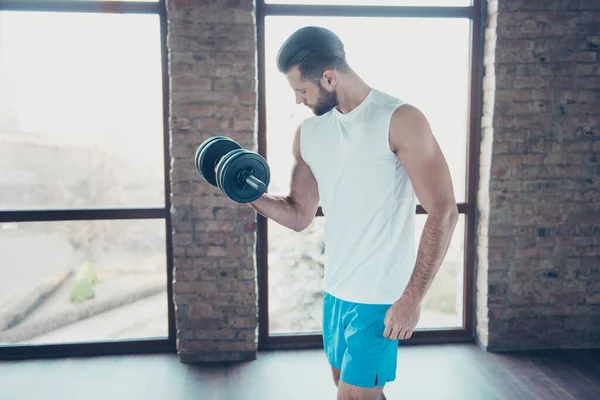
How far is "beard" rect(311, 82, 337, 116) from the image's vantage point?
5.10 ft

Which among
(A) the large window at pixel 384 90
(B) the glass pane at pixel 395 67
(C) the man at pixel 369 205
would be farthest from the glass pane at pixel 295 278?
(C) the man at pixel 369 205

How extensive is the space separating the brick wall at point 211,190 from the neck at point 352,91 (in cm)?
109

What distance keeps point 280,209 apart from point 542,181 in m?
1.63

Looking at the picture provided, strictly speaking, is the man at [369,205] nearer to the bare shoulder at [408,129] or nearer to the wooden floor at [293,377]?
the bare shoulder at [408,129]

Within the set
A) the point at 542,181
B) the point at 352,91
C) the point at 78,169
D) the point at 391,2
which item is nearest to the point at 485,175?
the point at 542,181

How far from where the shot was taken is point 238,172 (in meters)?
1.59

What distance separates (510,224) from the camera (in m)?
2.75

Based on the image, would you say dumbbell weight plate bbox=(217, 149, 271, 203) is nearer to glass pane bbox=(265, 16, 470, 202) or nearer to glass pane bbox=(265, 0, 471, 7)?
glass pane bbox=(265, 16, 470, 202)

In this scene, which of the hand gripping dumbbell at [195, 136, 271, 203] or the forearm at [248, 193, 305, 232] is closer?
the hand gripping dumbbell at [195, 136, 271, 203]

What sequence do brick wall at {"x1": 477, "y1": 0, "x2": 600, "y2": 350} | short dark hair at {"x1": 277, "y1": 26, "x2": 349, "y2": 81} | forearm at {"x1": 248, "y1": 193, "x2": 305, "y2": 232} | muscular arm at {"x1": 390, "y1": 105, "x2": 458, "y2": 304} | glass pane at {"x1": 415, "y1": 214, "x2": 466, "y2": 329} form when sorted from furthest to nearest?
→ glass pane at {"x1": 415, "y1": 214, "x2": 466, "y2": 329}, brick wall at {"x1": 477, "y1": 0, "x2": 600, "y2": 350}, forearm at {"x1": 248, "y1": 193, "x2": 305, "y2": 232}, short dark hair at {"x1": 277, "y1": 26, "x2": 349, "y2": 81}, muscular arm at {"x1": 390, "y1": 105, "x2": 458, "y2": 304}

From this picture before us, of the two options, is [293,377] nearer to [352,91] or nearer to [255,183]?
[255,183]

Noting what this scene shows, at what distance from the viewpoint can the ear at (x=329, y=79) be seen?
4.99 ft

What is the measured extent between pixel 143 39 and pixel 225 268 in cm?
123

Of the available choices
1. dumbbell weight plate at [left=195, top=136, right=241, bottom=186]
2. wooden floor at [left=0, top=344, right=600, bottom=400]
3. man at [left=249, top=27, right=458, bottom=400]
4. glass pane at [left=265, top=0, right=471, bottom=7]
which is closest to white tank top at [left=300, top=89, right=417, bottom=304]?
man at [left=249, top=27, right=458, bottom=400]
